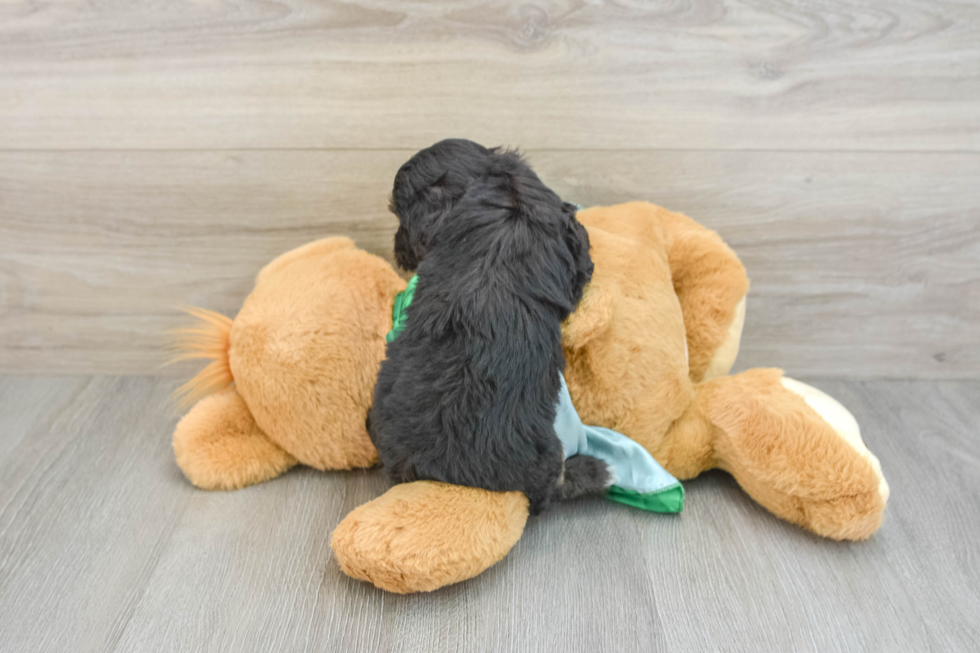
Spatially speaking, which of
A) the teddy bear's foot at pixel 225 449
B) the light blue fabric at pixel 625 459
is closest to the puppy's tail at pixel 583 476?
the light blue fabric at pixel 625 459

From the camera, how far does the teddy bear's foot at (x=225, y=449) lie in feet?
2.45

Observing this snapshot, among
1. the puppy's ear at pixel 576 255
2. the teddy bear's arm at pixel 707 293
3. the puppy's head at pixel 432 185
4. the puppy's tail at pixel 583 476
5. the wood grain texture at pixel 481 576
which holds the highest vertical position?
the puppy's head at pixel 432 185

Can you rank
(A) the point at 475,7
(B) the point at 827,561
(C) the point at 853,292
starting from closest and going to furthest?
(B) the point at 827,561 → (A) the point at 475,7 → (C) the point at 853,292

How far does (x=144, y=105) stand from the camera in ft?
2.69

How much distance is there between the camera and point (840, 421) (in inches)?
26.8

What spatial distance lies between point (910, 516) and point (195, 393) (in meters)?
0.82

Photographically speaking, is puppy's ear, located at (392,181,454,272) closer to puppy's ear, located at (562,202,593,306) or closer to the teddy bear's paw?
puppy's ear, located at (562,202,593,306)

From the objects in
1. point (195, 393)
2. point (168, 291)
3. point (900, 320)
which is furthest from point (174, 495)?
point (900, 320)

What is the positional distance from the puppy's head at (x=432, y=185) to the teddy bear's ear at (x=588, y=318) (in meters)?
0.15

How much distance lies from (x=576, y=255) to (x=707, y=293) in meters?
0.21

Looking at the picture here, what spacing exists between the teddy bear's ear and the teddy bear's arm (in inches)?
6.3

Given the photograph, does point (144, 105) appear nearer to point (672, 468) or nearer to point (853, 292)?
point (672, 468)

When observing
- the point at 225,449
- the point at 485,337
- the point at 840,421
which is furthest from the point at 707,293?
the point at 225,449

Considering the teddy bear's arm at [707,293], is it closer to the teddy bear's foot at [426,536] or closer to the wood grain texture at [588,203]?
the wood grain texture at [588,203]
